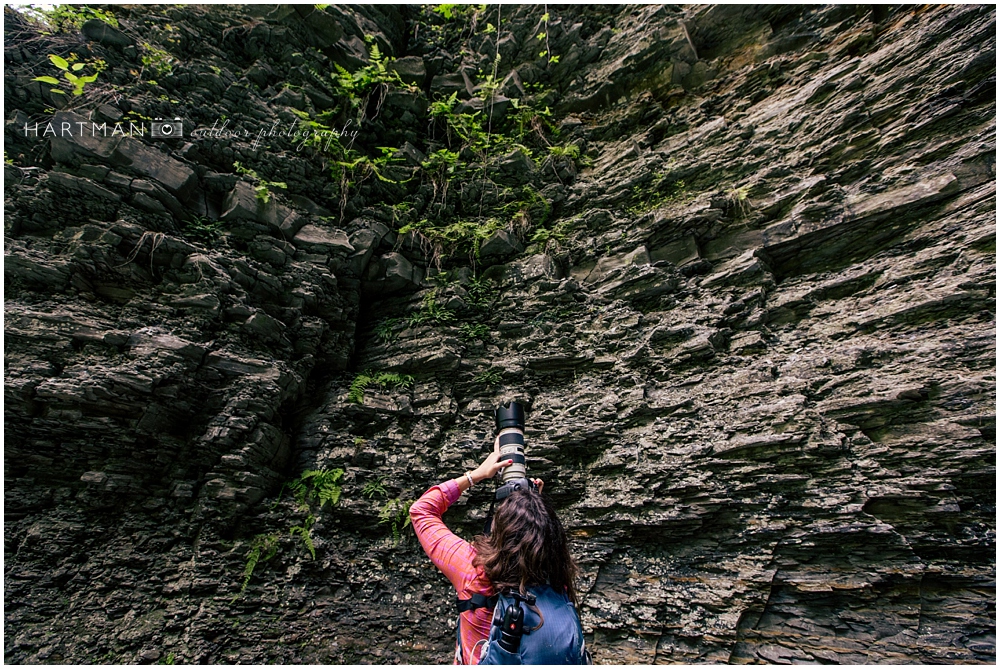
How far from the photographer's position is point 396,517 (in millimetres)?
4684

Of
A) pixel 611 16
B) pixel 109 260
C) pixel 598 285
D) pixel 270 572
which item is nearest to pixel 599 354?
pixel 598 285

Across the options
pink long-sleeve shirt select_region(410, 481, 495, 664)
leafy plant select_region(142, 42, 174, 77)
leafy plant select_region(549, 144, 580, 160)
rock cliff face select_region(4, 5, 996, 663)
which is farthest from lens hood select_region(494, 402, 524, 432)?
leafy plant select_region(142, 42, 174, 77)

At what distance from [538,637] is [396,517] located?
345 centimetres

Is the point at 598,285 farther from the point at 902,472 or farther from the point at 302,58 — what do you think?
the point at 302,58

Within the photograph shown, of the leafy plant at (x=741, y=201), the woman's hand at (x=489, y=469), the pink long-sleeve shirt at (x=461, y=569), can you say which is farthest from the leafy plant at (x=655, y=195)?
the pink long-sleeve shirt at (x=461, y=569)

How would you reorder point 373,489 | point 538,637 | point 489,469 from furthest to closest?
point 373,489 → point 489,469 → point 538,637

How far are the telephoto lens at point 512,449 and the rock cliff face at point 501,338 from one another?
2.21 meters

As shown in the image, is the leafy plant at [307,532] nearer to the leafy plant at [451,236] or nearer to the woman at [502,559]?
the woman at [502,559]

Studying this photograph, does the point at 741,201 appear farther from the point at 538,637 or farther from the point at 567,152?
the point at 538,637

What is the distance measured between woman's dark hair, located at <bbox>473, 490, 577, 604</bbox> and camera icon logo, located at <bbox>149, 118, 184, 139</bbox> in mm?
5934

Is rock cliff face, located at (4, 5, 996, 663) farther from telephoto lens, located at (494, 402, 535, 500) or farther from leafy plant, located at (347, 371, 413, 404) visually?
telephoto lens, located at (494, 402, 535, 500)

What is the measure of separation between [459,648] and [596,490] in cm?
273

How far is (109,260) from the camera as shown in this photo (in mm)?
4355

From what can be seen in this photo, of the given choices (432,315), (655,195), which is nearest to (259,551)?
(432,315)
